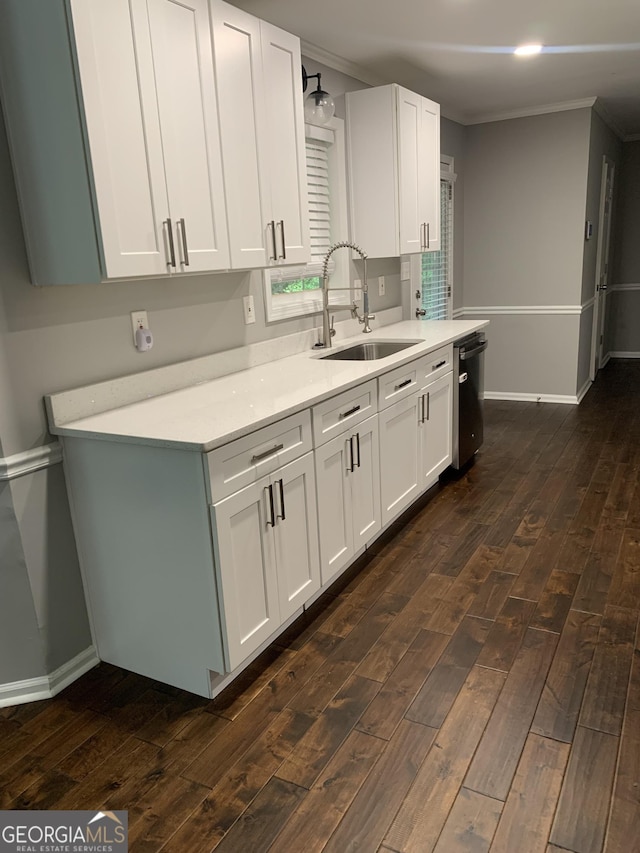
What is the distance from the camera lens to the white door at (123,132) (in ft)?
5.94

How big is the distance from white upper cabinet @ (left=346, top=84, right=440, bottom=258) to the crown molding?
6.6 inches

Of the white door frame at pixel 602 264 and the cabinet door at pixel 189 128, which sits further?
the white door frame at pixel 602 264

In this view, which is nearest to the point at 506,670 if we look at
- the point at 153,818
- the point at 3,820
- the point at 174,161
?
the point at 153,818

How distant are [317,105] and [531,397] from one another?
11.5 feet

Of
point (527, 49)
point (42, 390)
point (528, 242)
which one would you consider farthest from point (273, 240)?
point (528, 242)

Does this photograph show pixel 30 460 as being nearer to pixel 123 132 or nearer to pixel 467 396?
pixel 123 132

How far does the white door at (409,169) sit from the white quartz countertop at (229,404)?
0.94 metres

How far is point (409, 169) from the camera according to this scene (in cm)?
378

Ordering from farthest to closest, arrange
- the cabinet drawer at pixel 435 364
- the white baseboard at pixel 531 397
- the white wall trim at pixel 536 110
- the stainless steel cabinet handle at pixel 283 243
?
the white baseboard at pixel 531 397 < the white wall trim at pixel 536 110 < the cabinet drawer at pixel 435 364 < the stainless steel cabinet handle at pixel 283 243

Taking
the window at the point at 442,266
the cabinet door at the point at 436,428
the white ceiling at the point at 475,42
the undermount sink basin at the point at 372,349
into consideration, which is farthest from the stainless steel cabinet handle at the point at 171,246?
the window at the point at 442,266

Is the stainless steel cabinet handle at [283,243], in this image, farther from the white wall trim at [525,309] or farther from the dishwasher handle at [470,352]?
the white wall trim at [525,309]

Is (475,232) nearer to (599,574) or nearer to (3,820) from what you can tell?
(599,574)

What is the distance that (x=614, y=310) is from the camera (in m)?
7.69

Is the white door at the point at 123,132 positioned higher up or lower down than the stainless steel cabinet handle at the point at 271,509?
higher up
